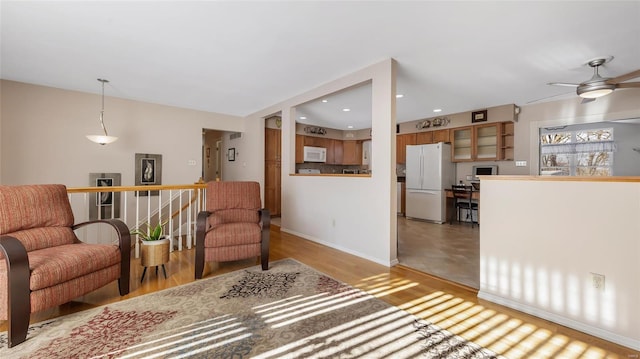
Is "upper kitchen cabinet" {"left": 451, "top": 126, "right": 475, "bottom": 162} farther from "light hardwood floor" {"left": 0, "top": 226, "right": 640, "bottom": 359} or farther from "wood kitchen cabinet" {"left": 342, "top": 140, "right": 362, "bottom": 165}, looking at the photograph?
"light hardwood floor" {"left": 0, "top": 226, "right": 640, "bottom": 359}

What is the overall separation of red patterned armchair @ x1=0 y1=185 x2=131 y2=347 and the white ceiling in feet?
5.46

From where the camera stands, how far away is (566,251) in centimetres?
187

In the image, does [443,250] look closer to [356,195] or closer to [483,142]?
[356,195]

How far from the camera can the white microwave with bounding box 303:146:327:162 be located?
6.94 m

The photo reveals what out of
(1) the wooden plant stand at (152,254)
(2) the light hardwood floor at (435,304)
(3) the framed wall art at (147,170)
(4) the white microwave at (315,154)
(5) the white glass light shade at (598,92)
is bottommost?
(2) the light hardwood floor at (435,304)

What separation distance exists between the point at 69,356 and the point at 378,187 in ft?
9.74

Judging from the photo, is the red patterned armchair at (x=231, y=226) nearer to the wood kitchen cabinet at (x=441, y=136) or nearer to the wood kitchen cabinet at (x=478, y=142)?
the wood kitchen cabinet at (x=441, y=136)

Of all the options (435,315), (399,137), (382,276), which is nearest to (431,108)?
(399,137)

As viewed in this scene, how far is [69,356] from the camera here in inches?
59.9

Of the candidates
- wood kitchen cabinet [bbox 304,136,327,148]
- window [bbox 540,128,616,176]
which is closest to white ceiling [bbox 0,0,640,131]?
wood kitchen cabinet [bbox 304,136,327,148]

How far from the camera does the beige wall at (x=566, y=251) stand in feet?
5.41

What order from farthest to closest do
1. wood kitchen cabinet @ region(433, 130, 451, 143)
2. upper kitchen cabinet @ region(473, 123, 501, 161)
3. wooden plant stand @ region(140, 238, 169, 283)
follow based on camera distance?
wood kitchen cabinet @ region(433, 130, 451, 143) → upper kitchen cabinet @ region(473, 123, 501, 161) → wooden plant stand @ region(140, 238, 169, 283)

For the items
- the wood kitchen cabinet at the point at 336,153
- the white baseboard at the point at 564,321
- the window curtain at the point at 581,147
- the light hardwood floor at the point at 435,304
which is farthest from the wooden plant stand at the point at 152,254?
the window curtain at the point at 581,147

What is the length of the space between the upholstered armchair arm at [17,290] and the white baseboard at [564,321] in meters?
3.40
